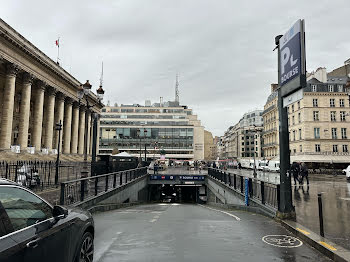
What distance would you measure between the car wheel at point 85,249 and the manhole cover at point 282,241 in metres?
4.00

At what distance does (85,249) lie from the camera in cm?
387

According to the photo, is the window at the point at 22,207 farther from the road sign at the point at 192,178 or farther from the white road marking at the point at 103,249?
the road sign at the point at 192,178

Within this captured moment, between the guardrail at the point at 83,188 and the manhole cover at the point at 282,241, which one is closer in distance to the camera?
the manhole cover at the point at 282,241

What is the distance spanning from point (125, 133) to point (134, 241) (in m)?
93.3

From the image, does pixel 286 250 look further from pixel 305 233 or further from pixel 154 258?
pixel 154 258

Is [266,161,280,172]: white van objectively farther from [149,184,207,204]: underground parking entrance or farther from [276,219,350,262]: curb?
[276,219,350,262]: curb

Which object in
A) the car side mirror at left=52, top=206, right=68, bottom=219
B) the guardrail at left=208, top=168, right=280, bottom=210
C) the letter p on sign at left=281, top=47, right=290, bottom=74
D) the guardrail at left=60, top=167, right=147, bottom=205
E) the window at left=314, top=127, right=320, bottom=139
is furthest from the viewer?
the window at left=314, top=127, right=320, bottom=139

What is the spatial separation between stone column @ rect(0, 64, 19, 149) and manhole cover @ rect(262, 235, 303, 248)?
106 feet

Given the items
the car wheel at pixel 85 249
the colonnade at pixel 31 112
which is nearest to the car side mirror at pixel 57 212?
the car wheel at pixel 85 249

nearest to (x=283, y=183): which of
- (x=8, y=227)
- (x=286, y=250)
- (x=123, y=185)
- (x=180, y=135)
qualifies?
(x=286, y=250)

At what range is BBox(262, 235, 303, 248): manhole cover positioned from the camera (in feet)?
18.8

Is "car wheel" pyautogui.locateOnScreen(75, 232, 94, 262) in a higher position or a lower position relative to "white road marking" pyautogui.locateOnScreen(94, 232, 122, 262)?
higher

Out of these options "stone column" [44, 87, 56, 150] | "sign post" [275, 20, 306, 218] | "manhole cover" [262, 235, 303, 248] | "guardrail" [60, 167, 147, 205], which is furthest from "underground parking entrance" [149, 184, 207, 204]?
"manhole cover" [262, 235, 303, 248]

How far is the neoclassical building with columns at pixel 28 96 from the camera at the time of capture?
29.2 m
